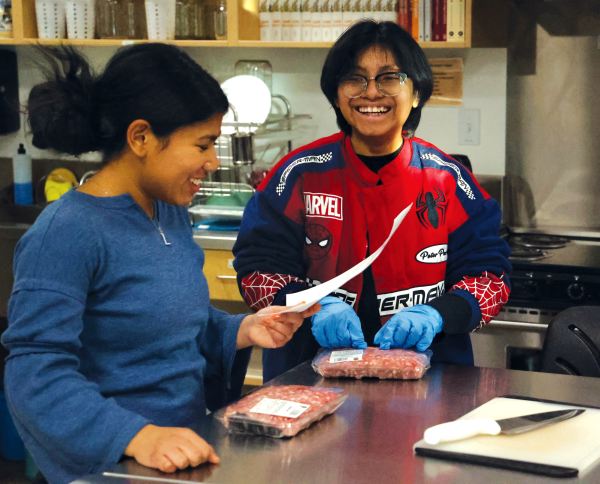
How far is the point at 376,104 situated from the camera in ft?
5.22

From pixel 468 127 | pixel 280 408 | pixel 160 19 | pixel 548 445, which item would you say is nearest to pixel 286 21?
pixel 160 19

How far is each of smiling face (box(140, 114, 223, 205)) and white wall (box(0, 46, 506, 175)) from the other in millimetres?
2161

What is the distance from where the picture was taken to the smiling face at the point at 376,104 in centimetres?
159

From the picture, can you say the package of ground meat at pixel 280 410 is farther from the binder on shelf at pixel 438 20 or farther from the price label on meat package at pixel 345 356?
the binder on shelf at pixel 438 20

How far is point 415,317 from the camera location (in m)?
1.42

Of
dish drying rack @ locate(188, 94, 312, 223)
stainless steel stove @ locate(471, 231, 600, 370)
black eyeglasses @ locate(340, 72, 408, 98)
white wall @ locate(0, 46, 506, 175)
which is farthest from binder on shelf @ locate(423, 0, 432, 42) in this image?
black eyeglasses @ locate(340, 72, 408, 98)

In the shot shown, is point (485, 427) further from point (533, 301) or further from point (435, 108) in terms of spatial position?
point (435, 108)

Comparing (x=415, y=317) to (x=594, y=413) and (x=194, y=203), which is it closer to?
(x=594, y=413)

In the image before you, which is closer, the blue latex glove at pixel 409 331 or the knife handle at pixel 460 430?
the knife handle at pixel 460 430

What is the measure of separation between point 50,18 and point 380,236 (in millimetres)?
2229

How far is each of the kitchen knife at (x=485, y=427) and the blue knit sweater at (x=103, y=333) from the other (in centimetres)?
38

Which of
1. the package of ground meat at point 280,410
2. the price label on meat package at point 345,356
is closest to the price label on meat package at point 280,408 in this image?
the package of ground meat at point 280,410

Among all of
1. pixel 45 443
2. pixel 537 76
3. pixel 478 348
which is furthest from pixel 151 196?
pixel 537 76

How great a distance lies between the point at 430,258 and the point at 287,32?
169 cm
